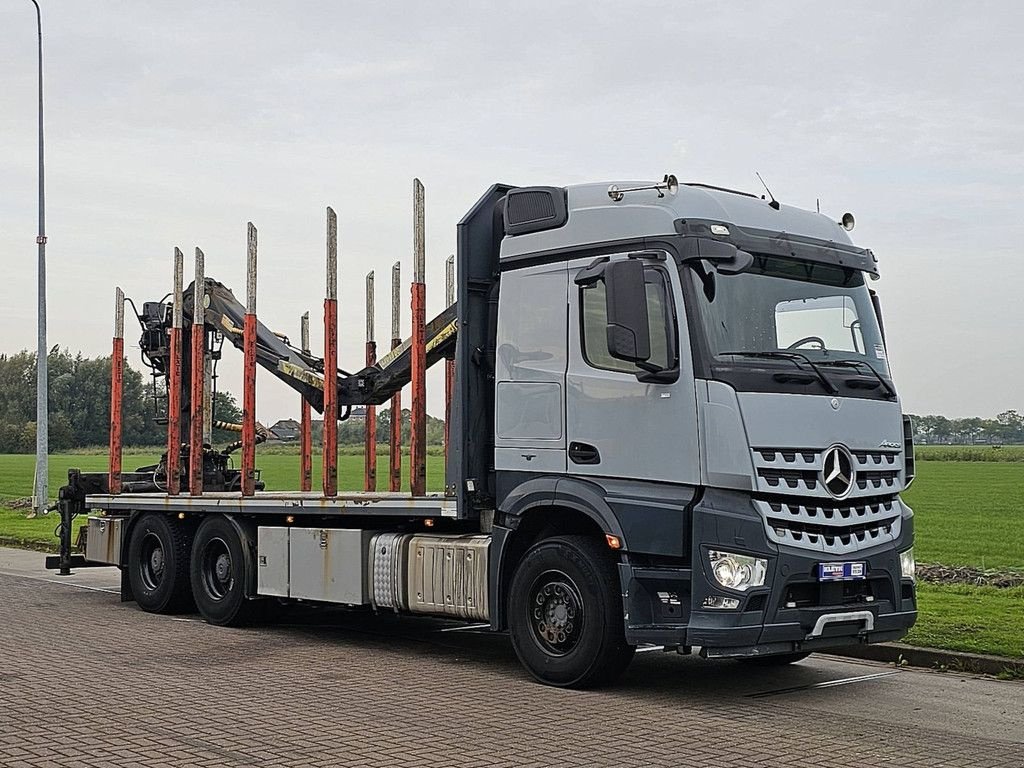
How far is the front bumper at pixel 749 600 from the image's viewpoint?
28.8 ft

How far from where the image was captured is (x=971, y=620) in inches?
490

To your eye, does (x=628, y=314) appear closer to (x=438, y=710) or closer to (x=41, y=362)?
(x=438, y=710)

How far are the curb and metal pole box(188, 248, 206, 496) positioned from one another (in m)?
6.86

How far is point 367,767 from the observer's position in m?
7.01

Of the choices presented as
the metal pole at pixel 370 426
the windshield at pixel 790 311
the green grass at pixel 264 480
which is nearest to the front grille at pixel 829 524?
the windshield at pixel 790 311

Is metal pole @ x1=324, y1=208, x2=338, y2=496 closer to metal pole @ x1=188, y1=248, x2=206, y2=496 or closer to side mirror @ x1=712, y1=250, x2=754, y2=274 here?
metal pole @ x1=188, y1=248, x2=206, y2=496

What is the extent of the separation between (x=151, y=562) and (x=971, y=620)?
8552 millimetres

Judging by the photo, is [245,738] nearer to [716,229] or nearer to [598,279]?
[598,279]

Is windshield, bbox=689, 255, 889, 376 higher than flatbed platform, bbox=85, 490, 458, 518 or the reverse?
higher

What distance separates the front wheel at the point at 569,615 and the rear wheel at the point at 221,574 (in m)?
4.12

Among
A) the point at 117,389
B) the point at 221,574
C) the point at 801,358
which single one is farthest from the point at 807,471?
the point at 117,389

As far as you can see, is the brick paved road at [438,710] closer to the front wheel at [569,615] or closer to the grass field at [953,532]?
the front wheel at [569,615]

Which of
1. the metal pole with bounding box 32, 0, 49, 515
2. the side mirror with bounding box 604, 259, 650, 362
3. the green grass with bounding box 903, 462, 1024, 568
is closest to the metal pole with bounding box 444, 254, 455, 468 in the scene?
the side mirror with bounding box 604, 259, 650, 362

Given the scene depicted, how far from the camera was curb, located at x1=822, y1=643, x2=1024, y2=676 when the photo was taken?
1048cm
